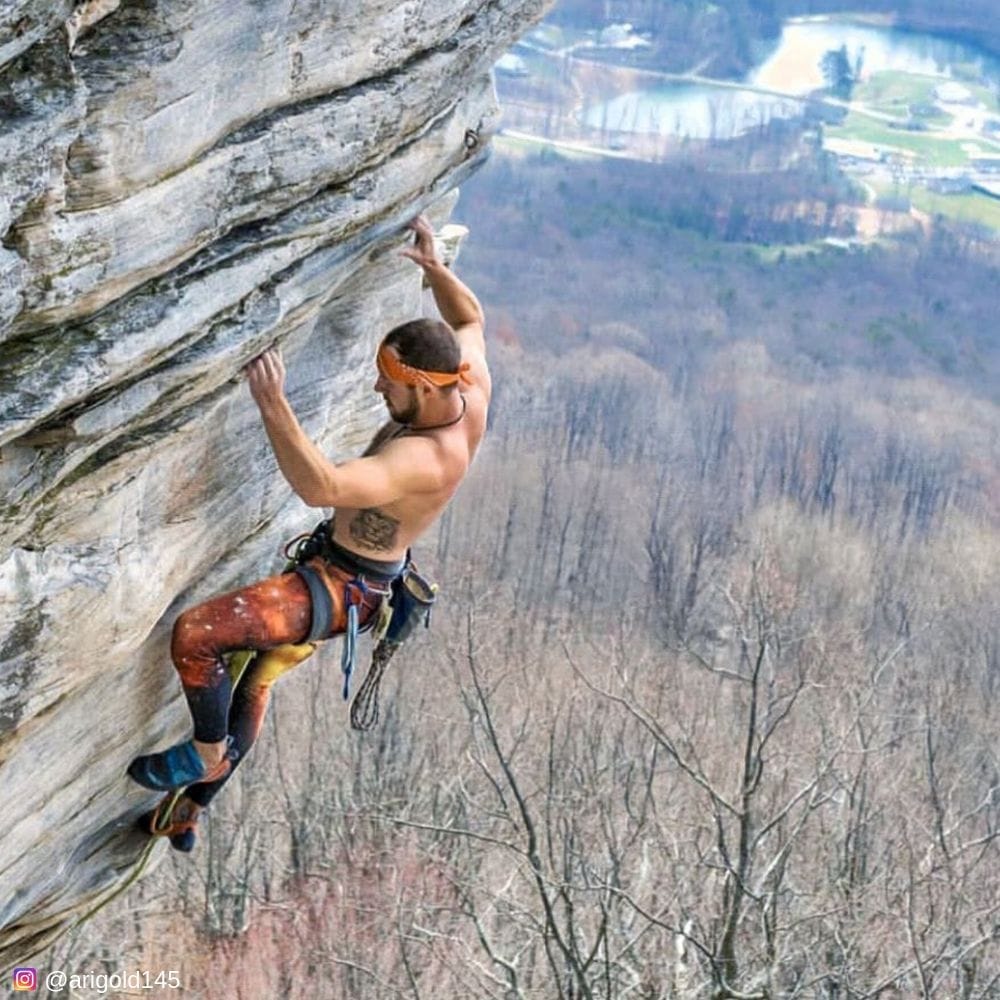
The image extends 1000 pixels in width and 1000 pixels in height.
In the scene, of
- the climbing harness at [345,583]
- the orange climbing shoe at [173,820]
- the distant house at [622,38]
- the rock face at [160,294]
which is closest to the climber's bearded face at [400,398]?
the rock face at [160,294]

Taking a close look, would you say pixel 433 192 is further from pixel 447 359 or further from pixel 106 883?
pixel 106 883

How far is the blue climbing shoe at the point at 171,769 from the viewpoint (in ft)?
22.8

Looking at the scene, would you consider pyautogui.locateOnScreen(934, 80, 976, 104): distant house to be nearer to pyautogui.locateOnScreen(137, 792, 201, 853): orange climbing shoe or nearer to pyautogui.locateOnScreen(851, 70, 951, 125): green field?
pyautogui.locateOnScreen(851, 70, 951, 125): green field

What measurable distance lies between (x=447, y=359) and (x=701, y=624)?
33.9 meters

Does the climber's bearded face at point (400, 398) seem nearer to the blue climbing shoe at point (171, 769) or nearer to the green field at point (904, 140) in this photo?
the blue climbing shoe at point (171, 769)

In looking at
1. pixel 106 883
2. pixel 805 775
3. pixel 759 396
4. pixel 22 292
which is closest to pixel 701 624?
pixel 805 775

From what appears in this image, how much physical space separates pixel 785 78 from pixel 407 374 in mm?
83779

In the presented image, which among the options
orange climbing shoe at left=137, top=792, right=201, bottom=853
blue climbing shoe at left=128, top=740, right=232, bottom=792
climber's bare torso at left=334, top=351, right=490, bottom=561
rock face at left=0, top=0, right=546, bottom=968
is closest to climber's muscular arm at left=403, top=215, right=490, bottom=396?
rock face at left=0, top=0, right=546, bottom=968

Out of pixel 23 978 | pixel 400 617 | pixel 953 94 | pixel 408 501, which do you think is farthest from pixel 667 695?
pixel 953 94

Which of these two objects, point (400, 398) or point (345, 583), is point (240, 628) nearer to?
point (345, 583)

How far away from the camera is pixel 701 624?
3962 centimetres

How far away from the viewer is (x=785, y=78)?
85.8m

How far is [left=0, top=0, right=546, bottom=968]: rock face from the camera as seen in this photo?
488 cm

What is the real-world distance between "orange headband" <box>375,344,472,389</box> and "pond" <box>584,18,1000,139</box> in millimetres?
75841
